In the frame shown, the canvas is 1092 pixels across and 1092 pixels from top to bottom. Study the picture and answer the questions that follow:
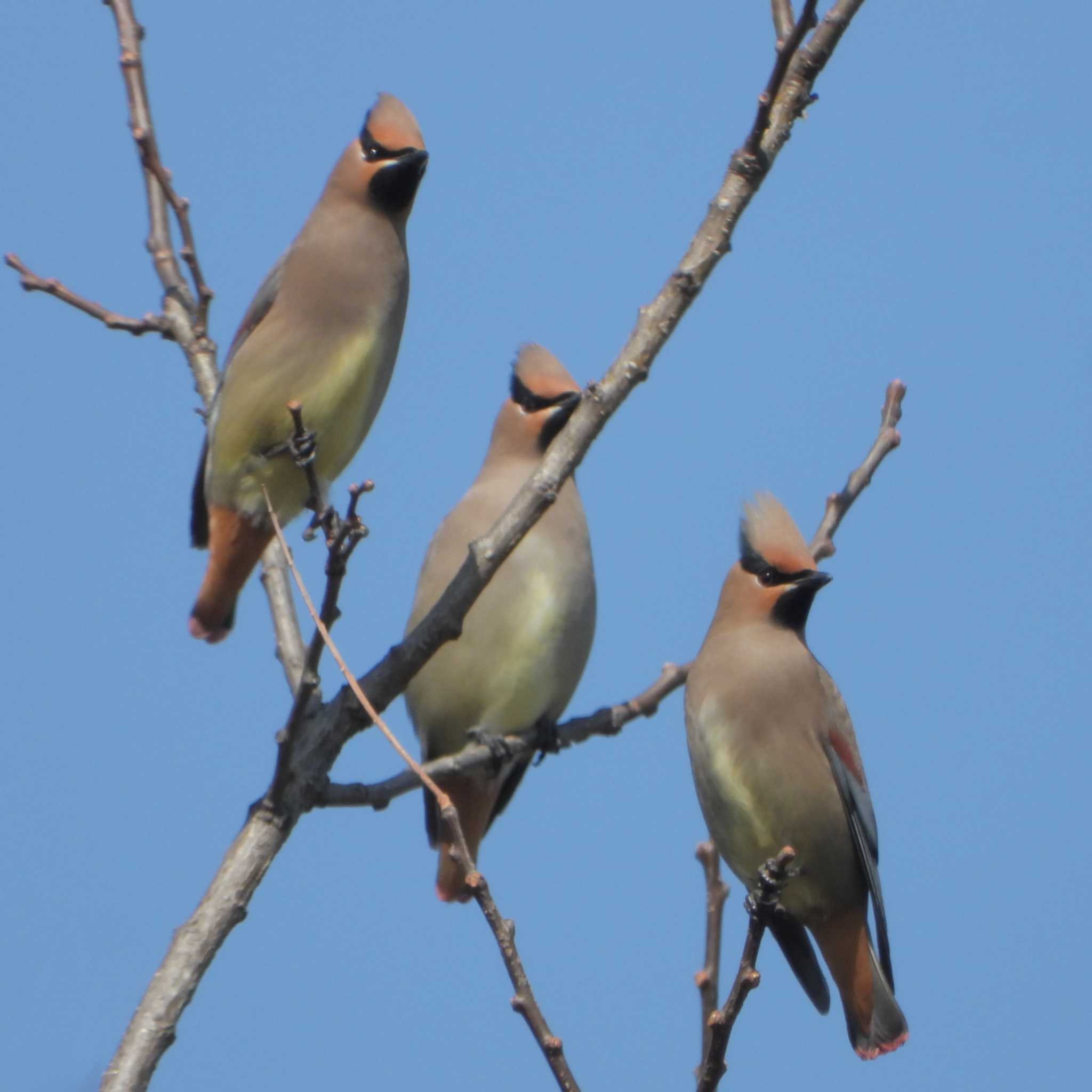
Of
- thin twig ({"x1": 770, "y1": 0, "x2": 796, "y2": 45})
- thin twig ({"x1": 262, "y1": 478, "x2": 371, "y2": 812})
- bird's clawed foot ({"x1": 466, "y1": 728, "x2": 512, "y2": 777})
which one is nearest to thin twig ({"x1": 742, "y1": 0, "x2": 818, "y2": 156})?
thin twig ({"x1": 770, "y1": 0, "x2": 796, "y2": 45})

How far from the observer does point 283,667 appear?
3346 mm

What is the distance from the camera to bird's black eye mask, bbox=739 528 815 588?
3914 mm

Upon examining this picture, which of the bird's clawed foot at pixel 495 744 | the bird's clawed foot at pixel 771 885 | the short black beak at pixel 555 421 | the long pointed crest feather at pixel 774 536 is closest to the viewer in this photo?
the bird's clawed foot at pixel 771 885

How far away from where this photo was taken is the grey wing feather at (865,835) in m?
3.67

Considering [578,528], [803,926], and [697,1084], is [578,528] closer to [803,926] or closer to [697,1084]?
[803,926]

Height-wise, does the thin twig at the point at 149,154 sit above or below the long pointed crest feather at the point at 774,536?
above

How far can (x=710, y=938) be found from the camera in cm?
229

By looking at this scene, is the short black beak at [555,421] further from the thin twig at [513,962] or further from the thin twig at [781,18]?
the thin twig at [513,962]

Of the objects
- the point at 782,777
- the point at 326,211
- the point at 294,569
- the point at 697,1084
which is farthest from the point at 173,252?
the point at 697,1084

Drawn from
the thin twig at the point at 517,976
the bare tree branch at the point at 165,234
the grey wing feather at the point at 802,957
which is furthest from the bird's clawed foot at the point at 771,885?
the bare tree branch at the point at 165,234

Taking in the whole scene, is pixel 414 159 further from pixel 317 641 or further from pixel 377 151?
pixel 317 641

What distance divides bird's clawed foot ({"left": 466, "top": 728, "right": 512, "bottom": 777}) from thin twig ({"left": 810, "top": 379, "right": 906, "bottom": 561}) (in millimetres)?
1026

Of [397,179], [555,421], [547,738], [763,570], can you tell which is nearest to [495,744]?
[547,738]

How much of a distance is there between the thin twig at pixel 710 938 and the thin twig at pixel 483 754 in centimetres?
63
